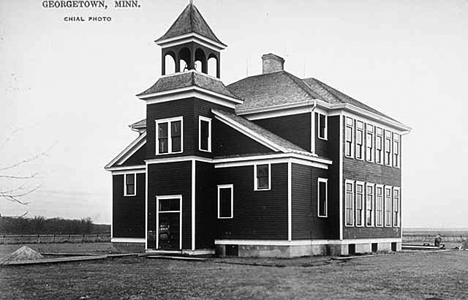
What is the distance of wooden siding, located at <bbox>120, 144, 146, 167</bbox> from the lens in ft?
115

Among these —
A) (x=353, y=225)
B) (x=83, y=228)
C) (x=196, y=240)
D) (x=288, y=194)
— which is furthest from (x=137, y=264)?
(x=83, y=228)

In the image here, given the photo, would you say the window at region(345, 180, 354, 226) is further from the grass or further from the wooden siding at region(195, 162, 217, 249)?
the grass

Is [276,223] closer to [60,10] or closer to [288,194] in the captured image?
[288,194]

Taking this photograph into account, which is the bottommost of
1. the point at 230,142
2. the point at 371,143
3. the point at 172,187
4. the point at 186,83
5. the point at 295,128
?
the point at 172,187

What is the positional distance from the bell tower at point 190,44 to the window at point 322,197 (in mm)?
7437

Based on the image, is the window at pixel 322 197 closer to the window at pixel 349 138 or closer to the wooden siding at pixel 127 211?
the window at pixel 349 138

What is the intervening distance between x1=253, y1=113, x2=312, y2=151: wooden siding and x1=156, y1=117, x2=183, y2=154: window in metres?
4.89

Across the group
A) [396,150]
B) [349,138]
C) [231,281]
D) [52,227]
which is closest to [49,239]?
[52,227]

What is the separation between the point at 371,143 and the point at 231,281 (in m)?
19.4

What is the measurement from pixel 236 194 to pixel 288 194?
2.74 m

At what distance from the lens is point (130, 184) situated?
3556cm

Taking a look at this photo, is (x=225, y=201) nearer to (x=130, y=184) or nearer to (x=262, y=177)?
(x=262, y=177)

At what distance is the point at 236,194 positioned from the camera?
30.2 m

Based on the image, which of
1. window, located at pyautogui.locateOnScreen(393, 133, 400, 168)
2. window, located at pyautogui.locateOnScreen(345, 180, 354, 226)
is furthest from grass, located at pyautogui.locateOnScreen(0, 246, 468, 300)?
window, located at pyautogui.locateOnScreen(393, 133, 400, 168)
